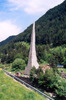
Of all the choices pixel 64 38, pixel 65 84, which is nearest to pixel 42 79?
→ pixel 65 84

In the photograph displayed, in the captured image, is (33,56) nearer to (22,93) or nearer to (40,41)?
(22,93)

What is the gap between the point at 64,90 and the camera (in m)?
13.2

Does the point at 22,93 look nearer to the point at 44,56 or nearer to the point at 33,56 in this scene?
the point at 33,56

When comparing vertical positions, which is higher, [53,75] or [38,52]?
[38,52]

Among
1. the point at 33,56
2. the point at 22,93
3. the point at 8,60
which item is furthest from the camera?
the point at 8,60

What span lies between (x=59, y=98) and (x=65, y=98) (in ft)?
2.29

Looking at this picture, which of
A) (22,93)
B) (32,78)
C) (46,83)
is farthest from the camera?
(32,78)

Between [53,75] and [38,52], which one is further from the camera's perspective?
[38,52]

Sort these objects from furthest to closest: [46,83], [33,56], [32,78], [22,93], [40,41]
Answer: [40,41] < [33,56] < [32,78] < [46,83] < [22,93]

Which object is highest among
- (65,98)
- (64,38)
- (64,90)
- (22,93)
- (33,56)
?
(64,38)

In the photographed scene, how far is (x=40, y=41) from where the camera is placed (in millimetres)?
78000

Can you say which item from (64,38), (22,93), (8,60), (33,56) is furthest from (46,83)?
(64,38)

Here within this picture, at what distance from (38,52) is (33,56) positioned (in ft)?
64.1

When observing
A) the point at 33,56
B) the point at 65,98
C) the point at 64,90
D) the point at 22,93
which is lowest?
the point at 65,98
